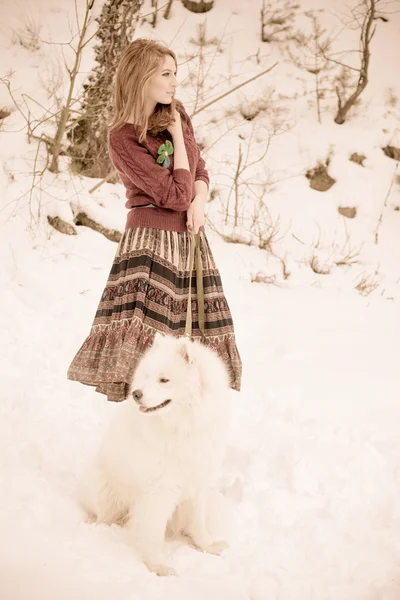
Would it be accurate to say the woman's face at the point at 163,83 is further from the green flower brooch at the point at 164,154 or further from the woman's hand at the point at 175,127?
the green flower brooch at the point at 164,154

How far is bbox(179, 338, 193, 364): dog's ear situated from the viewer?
1859 millimetres

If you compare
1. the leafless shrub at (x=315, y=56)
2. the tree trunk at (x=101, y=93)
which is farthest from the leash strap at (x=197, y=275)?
the leafless shrub at (x=315, y=56)

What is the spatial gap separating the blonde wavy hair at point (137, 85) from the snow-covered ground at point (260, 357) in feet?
5.87

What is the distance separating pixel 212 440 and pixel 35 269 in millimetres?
3094

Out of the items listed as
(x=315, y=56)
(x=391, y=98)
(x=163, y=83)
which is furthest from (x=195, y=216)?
(x=315, y=56)

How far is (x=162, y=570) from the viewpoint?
6.26ft

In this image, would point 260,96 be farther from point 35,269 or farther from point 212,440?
point 212,440

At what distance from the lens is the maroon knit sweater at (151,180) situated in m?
2.18

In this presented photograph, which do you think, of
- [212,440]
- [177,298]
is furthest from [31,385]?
[212,440]

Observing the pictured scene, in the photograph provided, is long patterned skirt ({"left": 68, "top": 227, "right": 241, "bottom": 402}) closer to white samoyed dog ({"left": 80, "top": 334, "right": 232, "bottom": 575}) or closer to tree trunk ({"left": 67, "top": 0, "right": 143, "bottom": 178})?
white samoyed dog ({"left": 80, "top": 334, "right": 232, "bottom": 575})

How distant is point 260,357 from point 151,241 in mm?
2158

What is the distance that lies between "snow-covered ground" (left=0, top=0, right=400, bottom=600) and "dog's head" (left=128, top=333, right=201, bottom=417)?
24.6 inches

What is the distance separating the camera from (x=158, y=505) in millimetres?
1991

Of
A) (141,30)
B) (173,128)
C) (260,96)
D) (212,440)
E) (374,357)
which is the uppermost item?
(141,30)
